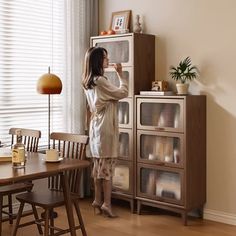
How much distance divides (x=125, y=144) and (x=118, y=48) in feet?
3.27

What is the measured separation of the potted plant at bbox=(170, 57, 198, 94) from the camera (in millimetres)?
4105

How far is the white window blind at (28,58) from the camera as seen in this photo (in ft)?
13.9

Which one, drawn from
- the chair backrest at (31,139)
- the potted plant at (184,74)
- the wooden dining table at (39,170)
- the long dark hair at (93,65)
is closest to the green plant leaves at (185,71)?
the potted plant at (184,74)

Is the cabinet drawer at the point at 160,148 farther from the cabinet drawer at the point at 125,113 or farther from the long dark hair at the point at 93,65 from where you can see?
the long dark hair at the point at 93,65

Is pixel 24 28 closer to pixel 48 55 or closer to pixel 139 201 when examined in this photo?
pixel 48 55

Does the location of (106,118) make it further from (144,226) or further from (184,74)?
(144,226)

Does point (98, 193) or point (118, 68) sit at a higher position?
point (118, 68)

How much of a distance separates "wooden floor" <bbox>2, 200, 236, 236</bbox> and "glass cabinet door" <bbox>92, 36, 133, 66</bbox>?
1.53 m

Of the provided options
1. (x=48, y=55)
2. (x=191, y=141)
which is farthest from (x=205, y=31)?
(x=48, y=55)

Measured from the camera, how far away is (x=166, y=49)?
14.5ft

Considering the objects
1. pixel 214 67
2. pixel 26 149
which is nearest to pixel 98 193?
pixel 26 149

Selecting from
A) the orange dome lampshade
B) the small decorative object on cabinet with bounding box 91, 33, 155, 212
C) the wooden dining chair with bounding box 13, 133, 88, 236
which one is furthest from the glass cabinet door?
the wooden dining chair with bounding box 13, 133, 88, 236

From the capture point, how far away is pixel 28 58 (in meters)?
4.44

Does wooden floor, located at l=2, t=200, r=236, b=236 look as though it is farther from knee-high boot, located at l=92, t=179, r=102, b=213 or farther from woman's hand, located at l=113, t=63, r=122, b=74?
woman's hand, located at l=113, t=63, r=122, b=74
